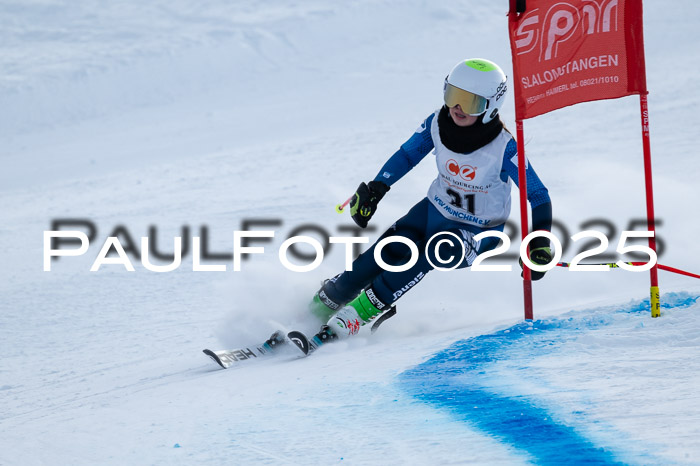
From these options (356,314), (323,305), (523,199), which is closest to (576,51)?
(523,199)

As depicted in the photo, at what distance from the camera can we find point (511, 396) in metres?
3.23

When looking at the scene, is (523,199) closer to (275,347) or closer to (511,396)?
(511,396)

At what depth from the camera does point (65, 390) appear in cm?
440

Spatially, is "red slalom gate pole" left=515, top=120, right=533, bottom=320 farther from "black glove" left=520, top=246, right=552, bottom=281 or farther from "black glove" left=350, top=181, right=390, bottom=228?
"black glove" left=350, top=181, right=390, bottom=228

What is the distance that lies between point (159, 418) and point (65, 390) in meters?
1.28

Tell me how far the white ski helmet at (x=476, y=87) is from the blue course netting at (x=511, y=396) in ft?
3.76

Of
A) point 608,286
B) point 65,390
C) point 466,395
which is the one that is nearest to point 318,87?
point 608,286

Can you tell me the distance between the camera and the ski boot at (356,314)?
4512 millimetres

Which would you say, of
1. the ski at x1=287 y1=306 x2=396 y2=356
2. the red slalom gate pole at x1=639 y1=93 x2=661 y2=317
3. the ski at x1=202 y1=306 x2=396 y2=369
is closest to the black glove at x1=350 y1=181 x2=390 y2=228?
the ski at x1=287 y1=306 x2=396 y2=356

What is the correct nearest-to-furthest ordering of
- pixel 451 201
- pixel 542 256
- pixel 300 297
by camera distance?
1. pixel 542 256
2. pixel 451 201
3. pixel 300 297

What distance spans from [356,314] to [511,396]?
1444mm

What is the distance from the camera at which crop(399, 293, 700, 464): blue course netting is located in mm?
2733

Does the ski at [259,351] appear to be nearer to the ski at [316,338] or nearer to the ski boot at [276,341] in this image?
the ski boot at [276,341]

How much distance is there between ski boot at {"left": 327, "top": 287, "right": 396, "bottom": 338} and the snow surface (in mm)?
143
